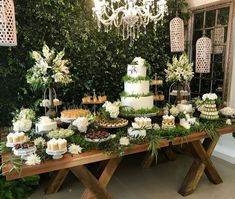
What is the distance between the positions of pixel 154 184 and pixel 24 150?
74.6 inches

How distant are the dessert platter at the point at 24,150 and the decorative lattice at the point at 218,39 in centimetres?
340

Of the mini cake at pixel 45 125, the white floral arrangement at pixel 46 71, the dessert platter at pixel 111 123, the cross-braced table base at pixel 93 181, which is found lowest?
the cross-braced table base at pixel 93 181

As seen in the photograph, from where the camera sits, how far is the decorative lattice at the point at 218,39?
3898mm

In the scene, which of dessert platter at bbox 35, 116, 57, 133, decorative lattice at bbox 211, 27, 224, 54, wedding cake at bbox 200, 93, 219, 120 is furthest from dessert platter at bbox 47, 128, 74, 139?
decorative lattice at bbox 211, 27, 224, 54

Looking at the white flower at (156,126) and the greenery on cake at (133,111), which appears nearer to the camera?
the white flower at (156,126)

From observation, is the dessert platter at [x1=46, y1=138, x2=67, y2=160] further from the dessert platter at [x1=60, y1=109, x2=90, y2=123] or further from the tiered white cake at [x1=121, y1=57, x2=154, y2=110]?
the tiered white cake at [x1=121, y1=57, x2=154, y2=110]

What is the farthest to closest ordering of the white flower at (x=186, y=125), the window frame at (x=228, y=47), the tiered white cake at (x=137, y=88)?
the window frame at (x=228, y=47) → the tiered white cake at (x=137, y=88) → the white flower at (x=186, y=125)

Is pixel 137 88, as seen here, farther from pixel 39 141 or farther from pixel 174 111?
pixel 39 141

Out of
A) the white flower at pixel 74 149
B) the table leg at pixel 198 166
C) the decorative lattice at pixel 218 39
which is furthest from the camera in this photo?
the decorative lattice at pixel 218 39

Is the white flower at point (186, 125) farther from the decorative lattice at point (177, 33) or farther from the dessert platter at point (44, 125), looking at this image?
the decorative lattice at point (177, 33)

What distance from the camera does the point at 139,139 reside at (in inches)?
94.7

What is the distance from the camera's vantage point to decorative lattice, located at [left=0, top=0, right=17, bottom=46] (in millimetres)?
2148

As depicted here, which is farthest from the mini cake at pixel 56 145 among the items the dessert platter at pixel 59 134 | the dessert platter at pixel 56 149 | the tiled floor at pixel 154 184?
the tiled floor at pixel 154 184

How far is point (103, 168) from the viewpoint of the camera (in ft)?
8.55
